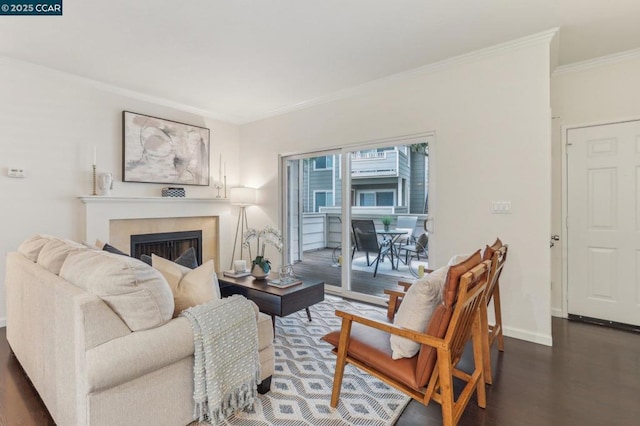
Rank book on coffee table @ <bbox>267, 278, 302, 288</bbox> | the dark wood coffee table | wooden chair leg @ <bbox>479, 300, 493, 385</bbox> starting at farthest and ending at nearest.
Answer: book on coffee table @ <bbox>267, 278, 302, 288</bbox>
the dark wood coffee table
wooden chair leg @ <bbox>479, 300, 493, 385</bbox>

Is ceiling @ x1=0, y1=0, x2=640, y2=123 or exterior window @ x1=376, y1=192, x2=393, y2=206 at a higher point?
ceiling @ x1=0, y1=0, x2=640, y2=123

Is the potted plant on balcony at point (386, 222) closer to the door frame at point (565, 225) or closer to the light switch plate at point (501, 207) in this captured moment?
the light switch plate at point (501, 207)

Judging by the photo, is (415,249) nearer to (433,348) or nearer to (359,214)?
(359,214)

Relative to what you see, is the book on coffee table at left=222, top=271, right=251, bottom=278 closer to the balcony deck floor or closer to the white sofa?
the balcony deck floor

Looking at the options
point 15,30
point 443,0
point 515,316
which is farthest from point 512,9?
point 15,30

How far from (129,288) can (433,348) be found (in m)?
1.42

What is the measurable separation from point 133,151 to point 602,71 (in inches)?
212

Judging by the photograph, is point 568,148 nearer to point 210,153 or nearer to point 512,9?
point 512,9

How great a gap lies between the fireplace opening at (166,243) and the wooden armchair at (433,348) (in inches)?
133

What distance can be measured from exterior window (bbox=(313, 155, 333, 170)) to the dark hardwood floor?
2.91 metres

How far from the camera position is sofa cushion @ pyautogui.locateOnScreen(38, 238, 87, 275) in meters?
1.85

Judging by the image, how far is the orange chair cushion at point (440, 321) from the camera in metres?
1.38

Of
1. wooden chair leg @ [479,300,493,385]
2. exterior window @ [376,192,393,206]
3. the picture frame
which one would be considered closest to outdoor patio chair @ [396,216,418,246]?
exterior window @ [376,192,393,206]

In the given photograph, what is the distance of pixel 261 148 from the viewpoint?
507 centimetres
